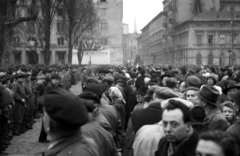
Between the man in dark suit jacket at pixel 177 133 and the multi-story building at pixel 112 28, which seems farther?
the multi-story building at pixel 112 28

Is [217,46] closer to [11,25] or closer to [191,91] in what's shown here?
[11,25]

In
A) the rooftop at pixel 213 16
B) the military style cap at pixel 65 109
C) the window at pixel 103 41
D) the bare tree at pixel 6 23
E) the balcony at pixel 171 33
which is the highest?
the rooftop at pixel 213 16

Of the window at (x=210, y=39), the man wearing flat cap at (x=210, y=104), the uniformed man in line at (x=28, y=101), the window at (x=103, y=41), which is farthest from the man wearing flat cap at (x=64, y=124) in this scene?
the window at (x=103, y=41)

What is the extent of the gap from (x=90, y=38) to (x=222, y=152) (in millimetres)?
68833

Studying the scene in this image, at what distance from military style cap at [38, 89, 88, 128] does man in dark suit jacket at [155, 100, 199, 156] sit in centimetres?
107

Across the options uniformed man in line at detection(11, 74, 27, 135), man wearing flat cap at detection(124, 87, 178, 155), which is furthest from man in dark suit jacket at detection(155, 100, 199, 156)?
uniformed man in line at detection(11, 74, 27, 135)

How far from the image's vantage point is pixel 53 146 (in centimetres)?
307

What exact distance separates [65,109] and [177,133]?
130 cm

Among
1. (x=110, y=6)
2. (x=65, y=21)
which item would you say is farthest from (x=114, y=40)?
(x=65, y=21)

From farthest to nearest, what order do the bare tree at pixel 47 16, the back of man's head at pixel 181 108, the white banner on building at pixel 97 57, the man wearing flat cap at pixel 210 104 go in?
the white banner on building at pixel 97 57, the bare tree at pixel 47 16, the man wearing flat cap at pixel 210 104, the back of man's head at pixel 181 108

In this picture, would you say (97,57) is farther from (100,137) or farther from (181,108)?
(181,108)

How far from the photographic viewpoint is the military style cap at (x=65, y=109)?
3.00 metres

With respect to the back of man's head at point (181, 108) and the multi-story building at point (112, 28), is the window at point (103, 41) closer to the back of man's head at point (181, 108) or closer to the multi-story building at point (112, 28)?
the multi-story building at point (112, 28)

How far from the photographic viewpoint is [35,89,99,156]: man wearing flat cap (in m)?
3.01
